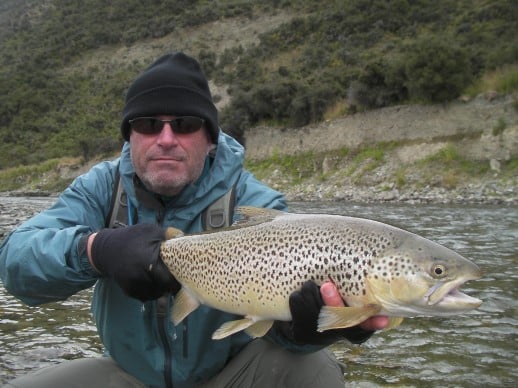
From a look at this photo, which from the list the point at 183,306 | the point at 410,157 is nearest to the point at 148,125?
the point at 183,306

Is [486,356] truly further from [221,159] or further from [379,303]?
[221,159]

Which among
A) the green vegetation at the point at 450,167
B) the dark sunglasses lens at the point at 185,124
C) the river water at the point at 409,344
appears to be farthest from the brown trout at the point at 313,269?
the green vegetation at the point at 450,167

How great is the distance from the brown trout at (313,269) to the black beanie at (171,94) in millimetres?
780

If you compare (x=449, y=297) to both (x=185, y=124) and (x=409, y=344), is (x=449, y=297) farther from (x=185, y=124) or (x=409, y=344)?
(x=409, y=344)

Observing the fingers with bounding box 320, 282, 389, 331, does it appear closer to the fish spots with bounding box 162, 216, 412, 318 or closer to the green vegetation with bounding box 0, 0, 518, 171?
the fish spots with bounding box 162, 216, 412, 318

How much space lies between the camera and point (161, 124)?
314cm

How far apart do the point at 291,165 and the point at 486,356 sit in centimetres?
2467

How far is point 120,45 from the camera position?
74.6 meters

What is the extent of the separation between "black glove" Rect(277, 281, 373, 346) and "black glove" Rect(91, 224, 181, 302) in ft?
2.38

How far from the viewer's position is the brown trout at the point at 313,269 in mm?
2375

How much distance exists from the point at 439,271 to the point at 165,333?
58.8 inches

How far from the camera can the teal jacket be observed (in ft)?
8.91

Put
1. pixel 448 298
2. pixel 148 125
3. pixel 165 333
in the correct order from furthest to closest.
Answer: pixel 148 125 → pixel 165 333 → pixel 448 298

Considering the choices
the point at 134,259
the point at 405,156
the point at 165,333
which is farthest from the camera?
the point at 405,156
